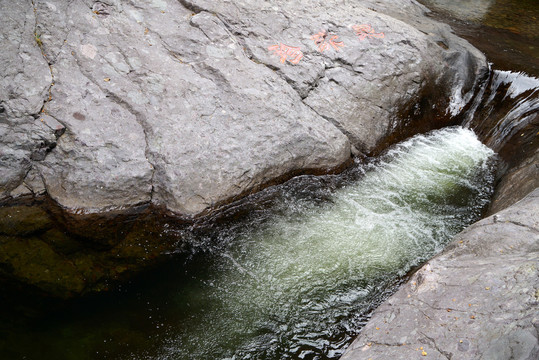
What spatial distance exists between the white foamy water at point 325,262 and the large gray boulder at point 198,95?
61 centimetres

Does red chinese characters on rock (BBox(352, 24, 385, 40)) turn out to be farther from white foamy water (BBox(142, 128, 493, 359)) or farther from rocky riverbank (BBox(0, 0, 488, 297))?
white foamy water (BBox(142, 128, 493, 359))

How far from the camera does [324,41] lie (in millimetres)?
5793

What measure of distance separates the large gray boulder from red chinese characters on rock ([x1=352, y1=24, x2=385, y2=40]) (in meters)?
0.02

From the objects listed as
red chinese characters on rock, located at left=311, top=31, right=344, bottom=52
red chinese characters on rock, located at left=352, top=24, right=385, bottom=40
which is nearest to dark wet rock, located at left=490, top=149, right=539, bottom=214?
red chinese characters on rock, located at left=352, top=24, right=385, bottom=40

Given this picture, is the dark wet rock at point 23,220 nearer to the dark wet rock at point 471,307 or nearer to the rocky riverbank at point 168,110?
the rocky riverbank at point 168,110

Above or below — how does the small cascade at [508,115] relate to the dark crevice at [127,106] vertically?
above

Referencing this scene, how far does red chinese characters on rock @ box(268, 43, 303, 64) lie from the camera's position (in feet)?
17.9

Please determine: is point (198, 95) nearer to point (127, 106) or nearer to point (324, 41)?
point (127, 106)

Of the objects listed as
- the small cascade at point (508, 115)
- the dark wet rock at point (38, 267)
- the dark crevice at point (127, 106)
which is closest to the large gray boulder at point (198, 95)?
the dark crevice at point (127, 106)

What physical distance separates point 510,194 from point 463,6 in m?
6.96

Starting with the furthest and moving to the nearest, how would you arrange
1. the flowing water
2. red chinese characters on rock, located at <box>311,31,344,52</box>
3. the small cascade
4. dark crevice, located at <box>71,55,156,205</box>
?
1. red chinese characters on rock, located at <box>311,31,344,52</box>
2. the small cascade
3. dark crevice, located at <box>71,55,156,205</box>
4. the flowing water

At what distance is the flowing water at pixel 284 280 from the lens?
3008 millimetres

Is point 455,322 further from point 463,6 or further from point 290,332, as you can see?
point 463,6

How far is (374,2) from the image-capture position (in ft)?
24.8
